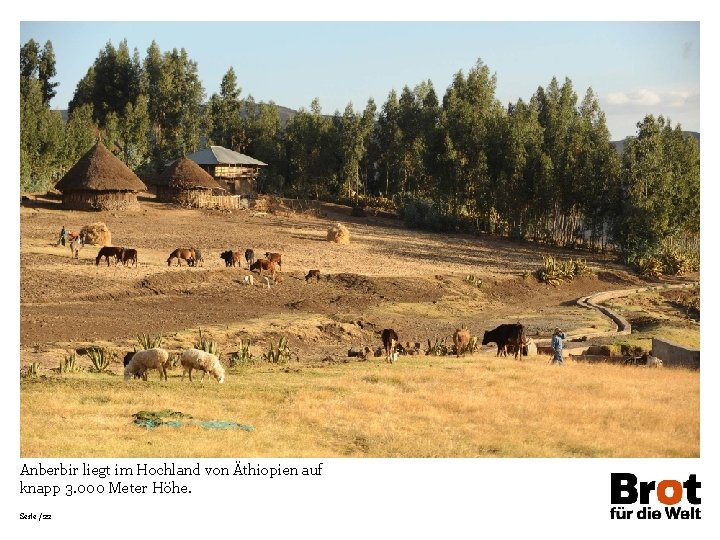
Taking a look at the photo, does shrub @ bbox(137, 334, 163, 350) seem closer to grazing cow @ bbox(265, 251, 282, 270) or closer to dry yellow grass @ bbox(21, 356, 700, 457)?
dry yellow grass @ bbox(21, 356, 700, 457)

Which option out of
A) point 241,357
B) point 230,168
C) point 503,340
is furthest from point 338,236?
point 241,357

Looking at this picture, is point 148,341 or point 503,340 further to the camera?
point 503,340

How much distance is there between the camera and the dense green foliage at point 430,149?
156ft

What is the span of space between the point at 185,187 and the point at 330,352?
31.7 meters

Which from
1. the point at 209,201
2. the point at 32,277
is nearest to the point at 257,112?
the point at 209,201

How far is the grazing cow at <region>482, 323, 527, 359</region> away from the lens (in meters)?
24.6

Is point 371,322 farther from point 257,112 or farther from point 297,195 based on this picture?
point 257,112

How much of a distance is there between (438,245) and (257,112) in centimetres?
4021

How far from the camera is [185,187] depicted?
184 feet

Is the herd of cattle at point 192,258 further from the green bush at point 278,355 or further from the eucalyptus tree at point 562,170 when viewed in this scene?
the eucalyptus tree at point 562,170

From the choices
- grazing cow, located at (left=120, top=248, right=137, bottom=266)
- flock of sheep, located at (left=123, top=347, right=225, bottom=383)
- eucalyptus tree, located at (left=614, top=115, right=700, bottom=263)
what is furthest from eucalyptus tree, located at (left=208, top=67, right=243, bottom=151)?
flock of sheep, located at (left=123, top=347, right=225, bottom=383)

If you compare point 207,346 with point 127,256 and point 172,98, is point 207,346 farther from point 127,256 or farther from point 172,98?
point 172,98

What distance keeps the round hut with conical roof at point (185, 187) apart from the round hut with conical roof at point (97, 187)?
18.7ft
